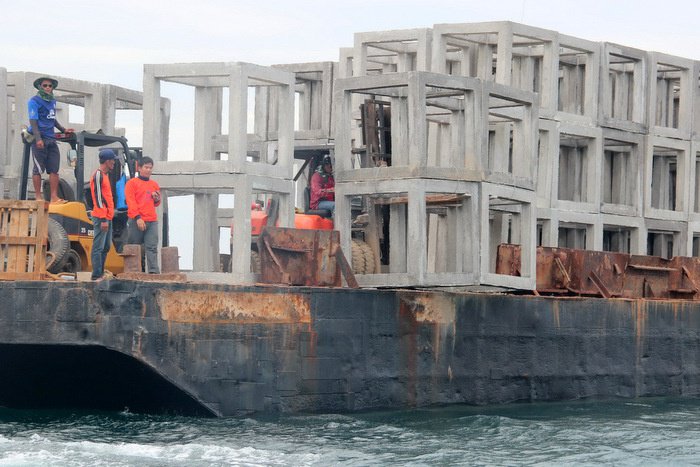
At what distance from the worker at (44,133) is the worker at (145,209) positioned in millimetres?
1612

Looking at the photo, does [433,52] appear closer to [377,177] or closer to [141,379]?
[377,177]

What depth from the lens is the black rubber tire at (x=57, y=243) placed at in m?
25.2

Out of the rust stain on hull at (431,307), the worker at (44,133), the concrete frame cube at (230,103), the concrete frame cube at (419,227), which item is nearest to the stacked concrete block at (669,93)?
the concrete frame cube at (419,227)

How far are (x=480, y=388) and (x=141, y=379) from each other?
6163 mm

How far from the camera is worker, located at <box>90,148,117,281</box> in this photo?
23891 millimetres

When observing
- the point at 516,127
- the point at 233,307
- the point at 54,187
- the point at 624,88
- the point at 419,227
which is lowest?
the point at 233,307

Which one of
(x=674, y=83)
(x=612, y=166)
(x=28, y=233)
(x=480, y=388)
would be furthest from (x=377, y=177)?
(x=674, y=83)

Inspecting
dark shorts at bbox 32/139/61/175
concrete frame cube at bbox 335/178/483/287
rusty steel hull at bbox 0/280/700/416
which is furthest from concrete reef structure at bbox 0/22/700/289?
dark shorts at bbox 32/139/61/175

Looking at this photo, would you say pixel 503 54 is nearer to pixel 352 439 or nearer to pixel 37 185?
pixel 37 185

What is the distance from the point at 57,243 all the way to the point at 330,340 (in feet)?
14.9

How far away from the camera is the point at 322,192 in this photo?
3003 centimetres

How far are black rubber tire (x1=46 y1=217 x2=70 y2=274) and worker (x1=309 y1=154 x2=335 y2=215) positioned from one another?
597 centimetres

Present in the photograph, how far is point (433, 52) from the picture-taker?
3019 cm

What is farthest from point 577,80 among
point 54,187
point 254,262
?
point 54,187
